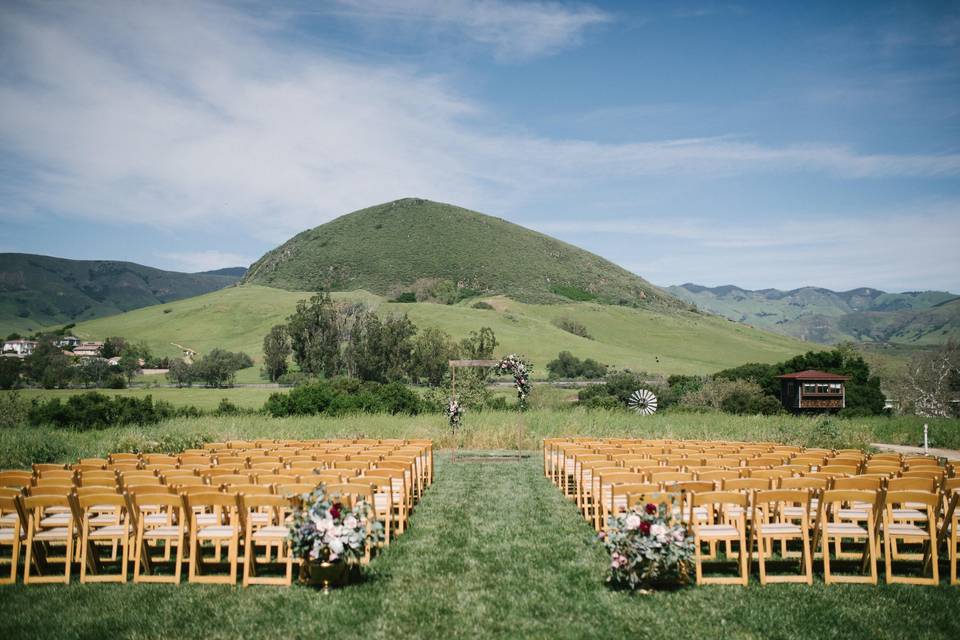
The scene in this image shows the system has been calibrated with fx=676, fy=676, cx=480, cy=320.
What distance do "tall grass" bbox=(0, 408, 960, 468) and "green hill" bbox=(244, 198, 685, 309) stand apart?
366ft

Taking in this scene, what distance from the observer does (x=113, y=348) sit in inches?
3644

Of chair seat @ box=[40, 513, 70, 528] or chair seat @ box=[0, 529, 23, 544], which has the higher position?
chair seat @ box=[40, 513, 70, 528]

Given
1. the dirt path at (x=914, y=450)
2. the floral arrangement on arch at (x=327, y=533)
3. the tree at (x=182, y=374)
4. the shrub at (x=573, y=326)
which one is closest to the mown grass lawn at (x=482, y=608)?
the floral arrangement on arch at (x=327, y=533)

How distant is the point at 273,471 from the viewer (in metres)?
9.98

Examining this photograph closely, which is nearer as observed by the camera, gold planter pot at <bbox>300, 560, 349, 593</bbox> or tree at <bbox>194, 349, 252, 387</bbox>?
gold planter pot at <bbox>300, 560, 349, 593</bbox>

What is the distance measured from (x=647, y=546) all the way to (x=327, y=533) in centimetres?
337

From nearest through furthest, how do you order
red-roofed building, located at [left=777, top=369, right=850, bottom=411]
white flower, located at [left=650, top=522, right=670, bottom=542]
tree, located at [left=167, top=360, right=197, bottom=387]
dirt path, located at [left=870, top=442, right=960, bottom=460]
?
white flower, located at [left=650, top=522, right=670, bottom=542] < dirt path, located at [left=870, top=442, right=960, bottom=460] < red-roofed building, located at [left=777, top=369, right=850, bottom=411] < tree, located at [left=167, top=360, right=197, bottom=387]

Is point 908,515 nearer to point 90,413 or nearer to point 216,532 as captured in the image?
point 216,532

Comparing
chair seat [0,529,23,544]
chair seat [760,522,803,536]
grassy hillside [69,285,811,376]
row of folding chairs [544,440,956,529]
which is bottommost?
chair seat [0,529,23,544]

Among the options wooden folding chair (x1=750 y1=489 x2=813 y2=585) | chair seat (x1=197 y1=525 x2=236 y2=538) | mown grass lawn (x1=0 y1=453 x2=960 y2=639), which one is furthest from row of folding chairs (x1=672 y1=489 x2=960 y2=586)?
chair seat (x1=197 y1=525 x2=236 y2=538)

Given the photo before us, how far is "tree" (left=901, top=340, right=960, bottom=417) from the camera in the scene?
151 feet

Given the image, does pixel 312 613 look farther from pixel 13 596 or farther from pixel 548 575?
pixel 13 596

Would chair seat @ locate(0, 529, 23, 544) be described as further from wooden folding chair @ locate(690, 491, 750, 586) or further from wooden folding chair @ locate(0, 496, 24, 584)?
wooden folding chair @ locate(690, 491, 750, 586)

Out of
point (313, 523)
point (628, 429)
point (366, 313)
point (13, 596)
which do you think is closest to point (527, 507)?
point (313, 523)
